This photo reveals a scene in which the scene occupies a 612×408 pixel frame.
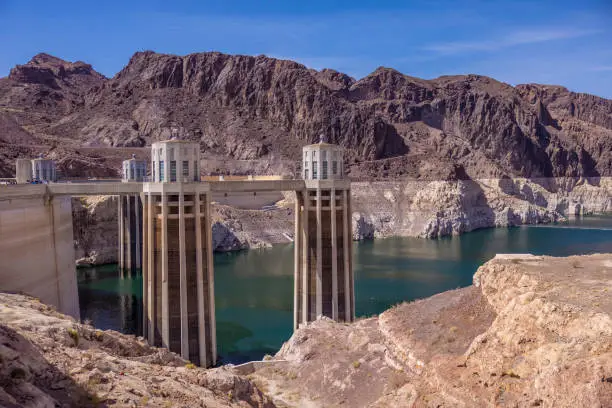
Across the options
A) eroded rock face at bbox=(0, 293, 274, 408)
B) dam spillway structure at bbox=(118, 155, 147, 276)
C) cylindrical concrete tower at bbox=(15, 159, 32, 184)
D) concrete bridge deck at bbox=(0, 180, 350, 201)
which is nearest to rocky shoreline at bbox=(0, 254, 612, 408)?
eroded rock face at bbox=(0, 293, 274, 408)

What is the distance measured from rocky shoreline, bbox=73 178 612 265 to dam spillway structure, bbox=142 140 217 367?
36.6 m

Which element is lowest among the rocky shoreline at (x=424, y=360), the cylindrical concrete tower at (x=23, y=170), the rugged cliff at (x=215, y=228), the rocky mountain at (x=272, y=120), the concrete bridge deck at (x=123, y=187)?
the rugged cliff at (x=215, y=228)

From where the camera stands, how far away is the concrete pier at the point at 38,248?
22.3 meters

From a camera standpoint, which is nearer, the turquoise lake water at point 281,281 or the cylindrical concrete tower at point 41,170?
the turquoise lake water at point 281,281

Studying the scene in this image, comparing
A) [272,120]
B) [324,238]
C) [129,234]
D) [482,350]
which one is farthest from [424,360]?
[272,120]

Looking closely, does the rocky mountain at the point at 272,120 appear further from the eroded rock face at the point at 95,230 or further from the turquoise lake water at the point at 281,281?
the turquoise lake water at the point at 281,281

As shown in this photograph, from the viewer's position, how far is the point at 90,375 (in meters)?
7.87

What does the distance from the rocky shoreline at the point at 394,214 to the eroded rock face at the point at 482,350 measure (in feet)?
149

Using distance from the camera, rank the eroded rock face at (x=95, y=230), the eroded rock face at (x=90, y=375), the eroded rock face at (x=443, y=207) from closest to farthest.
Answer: the eroded rock face at (x=90, y=375) → the eroded rock face at (x=95, y=230) → the eroded rock face at (x=443, y=207)

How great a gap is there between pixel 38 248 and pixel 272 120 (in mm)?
97771

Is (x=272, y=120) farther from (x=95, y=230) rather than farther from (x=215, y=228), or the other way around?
(x=95, y=230)

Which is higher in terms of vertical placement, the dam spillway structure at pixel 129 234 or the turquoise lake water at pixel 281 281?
the dam spillway structure at pixel 129 234

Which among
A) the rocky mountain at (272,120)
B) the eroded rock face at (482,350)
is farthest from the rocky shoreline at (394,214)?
the eroded rock face at (482,350)

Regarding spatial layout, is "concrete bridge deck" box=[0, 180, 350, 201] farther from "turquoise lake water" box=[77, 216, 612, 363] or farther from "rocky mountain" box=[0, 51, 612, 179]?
"rocky mountain" box=[0, 51, 612, 179]
